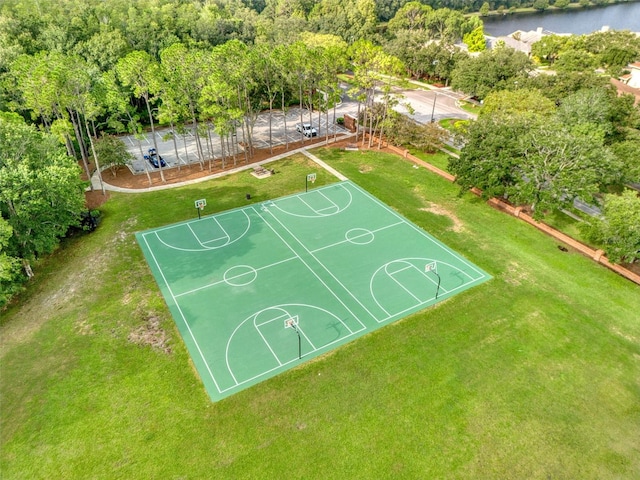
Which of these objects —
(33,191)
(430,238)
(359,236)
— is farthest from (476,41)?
(33,191)

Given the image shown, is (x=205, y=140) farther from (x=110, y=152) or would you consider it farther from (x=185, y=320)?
(x=185, y=320)

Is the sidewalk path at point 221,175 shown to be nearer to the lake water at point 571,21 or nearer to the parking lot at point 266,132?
the parking lot at point 266,132

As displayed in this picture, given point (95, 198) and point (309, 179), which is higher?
point (309, 179)

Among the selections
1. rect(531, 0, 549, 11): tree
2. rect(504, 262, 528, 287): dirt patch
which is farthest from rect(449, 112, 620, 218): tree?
rect(531, 0, 549, 11): tree

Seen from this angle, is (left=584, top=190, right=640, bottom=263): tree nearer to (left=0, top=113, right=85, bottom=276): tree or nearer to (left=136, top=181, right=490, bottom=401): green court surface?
(left=136, top=181, right=490, bottom=401): green court surface

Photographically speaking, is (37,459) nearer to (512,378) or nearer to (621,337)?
(512,378)

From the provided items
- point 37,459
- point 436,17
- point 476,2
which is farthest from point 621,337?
point 476,2

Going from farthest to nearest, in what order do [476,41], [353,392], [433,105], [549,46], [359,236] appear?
[476,41], [549,46], [433,105], [359,236], [353,392]
